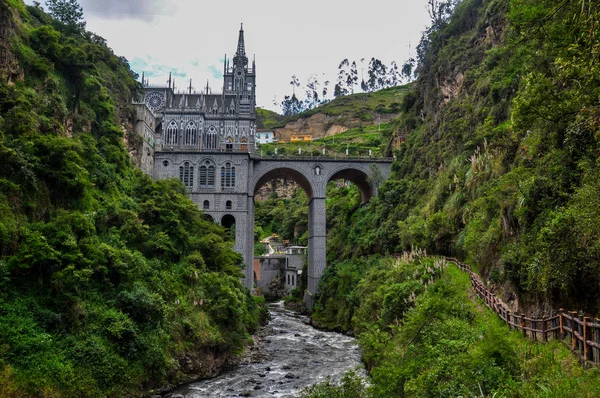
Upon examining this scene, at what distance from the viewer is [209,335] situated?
71.7 ft

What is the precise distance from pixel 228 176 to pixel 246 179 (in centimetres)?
180

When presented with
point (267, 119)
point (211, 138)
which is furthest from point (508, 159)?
point (267, 119)

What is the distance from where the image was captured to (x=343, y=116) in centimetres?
10056

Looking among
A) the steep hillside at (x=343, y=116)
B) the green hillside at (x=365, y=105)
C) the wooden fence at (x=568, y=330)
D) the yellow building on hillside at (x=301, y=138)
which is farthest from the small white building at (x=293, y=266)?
the green hillside at (x=365, y=105)

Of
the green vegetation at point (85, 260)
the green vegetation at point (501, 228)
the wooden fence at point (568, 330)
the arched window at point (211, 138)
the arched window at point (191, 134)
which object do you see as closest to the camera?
the wooden fence at point (568, 330)

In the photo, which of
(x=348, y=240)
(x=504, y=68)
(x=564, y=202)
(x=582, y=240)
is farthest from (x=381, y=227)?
(x=582, y=240)

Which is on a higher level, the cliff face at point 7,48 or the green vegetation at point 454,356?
the cliff face at point 7,48

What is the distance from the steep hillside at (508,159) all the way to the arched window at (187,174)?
646 inches

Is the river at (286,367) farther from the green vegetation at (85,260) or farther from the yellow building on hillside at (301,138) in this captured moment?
the yellow building on hillside at (301,138)

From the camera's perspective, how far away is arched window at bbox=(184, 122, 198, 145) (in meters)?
62.2

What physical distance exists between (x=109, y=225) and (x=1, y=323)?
29.6ft

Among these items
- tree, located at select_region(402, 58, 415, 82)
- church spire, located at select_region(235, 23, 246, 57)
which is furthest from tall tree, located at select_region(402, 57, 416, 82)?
church spire, located at select_region(235, 23, 246, 57)

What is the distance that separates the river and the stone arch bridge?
11194 mm

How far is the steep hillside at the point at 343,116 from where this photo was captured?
98125 millimetres
